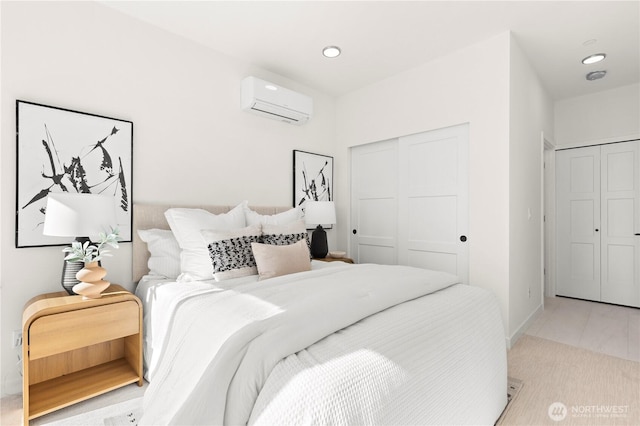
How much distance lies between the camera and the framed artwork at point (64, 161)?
80.0 inches

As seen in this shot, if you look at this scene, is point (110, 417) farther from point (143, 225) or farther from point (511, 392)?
point (511, 392)

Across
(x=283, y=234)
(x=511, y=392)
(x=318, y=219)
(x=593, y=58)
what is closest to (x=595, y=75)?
(x=593, y=58)

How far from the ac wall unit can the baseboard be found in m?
2.90

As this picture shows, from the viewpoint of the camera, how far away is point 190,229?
233 cm

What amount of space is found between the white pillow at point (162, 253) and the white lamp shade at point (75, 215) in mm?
466

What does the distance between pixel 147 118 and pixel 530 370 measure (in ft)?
11.4

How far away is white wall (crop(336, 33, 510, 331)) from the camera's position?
2.80m

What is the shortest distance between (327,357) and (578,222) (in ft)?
15.2

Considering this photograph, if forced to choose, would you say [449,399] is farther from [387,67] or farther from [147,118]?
[387,67]

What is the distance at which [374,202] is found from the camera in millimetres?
3941

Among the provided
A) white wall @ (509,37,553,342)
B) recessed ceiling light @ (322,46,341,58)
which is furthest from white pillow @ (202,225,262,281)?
white wall @ (509,37,553,342)

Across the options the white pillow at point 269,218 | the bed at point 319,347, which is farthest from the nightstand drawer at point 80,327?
the white pillow at point 269,218

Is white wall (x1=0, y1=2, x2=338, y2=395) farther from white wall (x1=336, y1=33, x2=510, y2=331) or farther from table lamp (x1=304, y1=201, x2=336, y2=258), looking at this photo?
white wall (x1=336, y1=33, x2=510, y2=331)

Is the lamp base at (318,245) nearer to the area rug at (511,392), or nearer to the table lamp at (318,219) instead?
the table lamp at (318,219)
